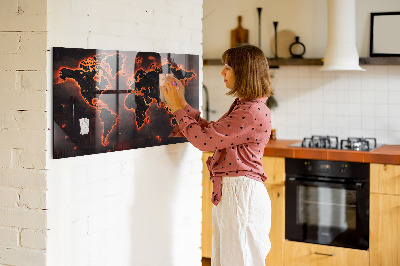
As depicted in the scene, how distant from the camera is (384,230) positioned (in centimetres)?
400

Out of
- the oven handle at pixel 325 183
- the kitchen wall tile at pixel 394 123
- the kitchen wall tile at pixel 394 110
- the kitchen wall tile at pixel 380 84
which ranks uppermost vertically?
the kitchen wall tile at pixel 380 84

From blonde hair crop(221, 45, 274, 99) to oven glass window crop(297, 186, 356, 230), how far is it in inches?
67.6

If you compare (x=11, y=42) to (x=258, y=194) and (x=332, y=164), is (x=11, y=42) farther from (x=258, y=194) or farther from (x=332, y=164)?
(x=332, y=164)

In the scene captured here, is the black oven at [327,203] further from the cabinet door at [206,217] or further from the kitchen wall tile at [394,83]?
the kitchen wall tile at [394,83]

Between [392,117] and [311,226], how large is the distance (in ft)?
3.58

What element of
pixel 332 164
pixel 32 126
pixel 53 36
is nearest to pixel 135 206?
pixel 32 126

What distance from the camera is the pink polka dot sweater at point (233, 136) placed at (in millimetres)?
2645

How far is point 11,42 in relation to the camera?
228 cm

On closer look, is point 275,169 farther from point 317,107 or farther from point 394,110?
point 394,110

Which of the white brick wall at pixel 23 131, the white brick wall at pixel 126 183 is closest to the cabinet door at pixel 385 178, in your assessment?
the white brick wall at pixel 126 183

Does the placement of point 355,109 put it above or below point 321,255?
above

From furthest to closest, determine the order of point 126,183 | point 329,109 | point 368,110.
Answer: point 329,109, point 368,110, point 126,183

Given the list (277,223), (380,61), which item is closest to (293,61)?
(380,61)

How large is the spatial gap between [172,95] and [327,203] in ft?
6.21
